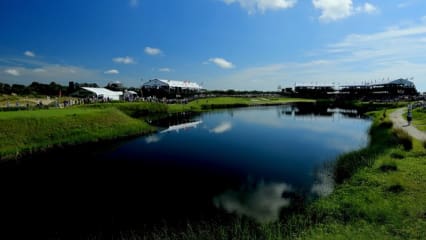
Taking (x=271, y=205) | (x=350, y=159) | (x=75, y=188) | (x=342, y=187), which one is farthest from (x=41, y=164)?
(x=350, y=159)

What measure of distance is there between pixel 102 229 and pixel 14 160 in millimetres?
15328

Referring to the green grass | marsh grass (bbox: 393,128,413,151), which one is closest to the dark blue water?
marsh grass (bbox: 393,128,413,151)

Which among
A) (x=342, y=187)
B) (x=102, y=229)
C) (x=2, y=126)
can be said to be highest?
(x=2, y=126)

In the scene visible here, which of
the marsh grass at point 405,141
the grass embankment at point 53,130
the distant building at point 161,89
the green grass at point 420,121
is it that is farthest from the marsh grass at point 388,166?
the distant building at point 161,89

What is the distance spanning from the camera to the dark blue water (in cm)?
1209

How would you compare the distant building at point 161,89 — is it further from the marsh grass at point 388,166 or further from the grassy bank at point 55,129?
the marsh grass at point 388,166

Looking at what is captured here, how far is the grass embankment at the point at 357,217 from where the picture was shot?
8.64 m

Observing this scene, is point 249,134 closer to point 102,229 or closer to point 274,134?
point 274,134

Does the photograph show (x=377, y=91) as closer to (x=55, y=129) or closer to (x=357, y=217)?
(x=55, y=129)

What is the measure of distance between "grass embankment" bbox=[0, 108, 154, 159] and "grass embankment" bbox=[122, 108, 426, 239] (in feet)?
63.5

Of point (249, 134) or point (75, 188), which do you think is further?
point (249, 134)

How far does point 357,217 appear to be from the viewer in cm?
970

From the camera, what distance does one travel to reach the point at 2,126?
25.3m

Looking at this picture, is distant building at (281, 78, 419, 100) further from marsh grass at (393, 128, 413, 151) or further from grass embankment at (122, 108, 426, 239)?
grass embankment at (122, 108, 426, 239)
